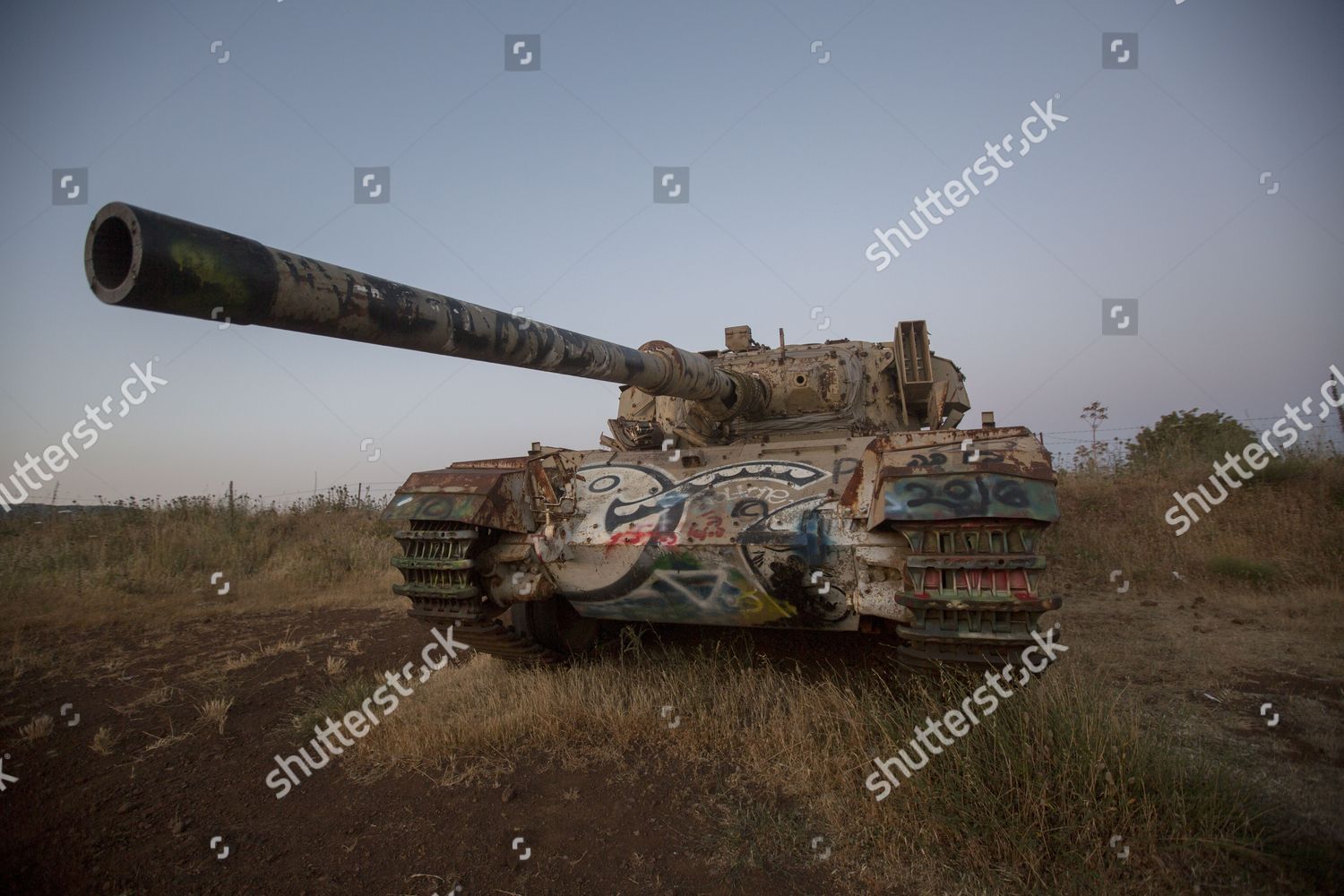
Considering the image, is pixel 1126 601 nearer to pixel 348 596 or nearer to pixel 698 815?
pixel 698 815

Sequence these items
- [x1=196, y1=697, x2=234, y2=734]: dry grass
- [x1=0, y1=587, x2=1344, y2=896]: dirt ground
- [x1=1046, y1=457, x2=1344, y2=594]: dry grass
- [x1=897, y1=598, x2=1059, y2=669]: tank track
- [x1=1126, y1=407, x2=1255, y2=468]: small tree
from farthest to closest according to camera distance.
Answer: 1. [x1=1126, y1=407, x2=1255, y2=468]: small tree
2. [x1=1046, y1=457, x2=1344, y2=594]: dry grass
3. [x1=196, y1=697, x2=234, y2=734]: dry grass
4. [x1=897, y1=598, x2=1059, y2=669]: tank track
5. [x1=0, y1=587, x2=1344, y2=896]: dirt ground

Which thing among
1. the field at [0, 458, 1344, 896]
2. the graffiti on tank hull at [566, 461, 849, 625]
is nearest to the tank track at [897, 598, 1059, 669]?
the field at [0, 458, 1344, 896]

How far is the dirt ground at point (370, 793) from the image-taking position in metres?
2.84

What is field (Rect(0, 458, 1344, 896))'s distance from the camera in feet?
9.05

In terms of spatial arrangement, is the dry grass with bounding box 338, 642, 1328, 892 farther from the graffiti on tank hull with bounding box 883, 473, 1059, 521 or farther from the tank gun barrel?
the tank gun barrel

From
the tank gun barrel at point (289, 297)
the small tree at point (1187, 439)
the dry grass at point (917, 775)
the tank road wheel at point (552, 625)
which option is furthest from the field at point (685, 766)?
the small tree at point (1187, 439)

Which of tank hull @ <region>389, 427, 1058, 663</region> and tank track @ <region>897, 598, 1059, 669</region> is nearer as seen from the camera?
tank track @ <region>897, 598, 1059, 669</region>

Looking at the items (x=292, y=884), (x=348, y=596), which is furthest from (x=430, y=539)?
(x=348, y=596)

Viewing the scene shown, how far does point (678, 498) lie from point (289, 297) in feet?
8.63

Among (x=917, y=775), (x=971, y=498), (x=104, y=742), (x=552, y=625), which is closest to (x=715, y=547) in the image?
(x=971, y=498)

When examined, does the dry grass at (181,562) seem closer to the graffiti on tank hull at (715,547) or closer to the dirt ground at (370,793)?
the dirt ground at (370,793)

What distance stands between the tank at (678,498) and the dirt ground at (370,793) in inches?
40.9

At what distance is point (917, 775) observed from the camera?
125 inches

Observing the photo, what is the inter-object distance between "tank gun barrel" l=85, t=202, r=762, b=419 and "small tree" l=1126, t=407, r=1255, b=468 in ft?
33.7
